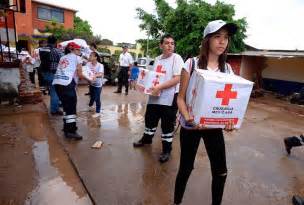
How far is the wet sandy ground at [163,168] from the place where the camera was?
9.14 ft

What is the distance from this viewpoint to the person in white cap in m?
2.02

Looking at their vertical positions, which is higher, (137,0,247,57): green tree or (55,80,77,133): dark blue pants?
(137,0,247,57): green tree

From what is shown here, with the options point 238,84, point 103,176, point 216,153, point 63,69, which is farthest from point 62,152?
point 238,84

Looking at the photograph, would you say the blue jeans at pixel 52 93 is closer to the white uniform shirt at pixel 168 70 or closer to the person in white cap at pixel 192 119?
the white uniform shirt at pixel 168 70

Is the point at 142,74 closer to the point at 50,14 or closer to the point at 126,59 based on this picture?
the point at 126,59

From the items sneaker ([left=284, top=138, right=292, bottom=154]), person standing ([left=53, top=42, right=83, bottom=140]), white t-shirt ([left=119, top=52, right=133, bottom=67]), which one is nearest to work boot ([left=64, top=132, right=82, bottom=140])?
person standing ([left=53, top=42, right=83, bottom=140])

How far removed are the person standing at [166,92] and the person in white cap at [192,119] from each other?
125 cm

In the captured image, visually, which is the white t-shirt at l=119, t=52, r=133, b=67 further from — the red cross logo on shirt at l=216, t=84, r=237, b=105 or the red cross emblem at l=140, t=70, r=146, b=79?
the red cross logo on shirt at l=216, t=84, r=237, b=105

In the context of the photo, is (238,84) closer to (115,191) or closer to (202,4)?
(115,191)

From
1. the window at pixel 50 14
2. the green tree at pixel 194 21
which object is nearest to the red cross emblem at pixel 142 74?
the green tree at pixel 194 21

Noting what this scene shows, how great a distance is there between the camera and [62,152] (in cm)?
376

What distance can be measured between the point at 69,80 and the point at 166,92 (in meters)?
1.68

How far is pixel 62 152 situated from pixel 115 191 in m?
1.39

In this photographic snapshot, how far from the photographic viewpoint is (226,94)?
1831 mm
